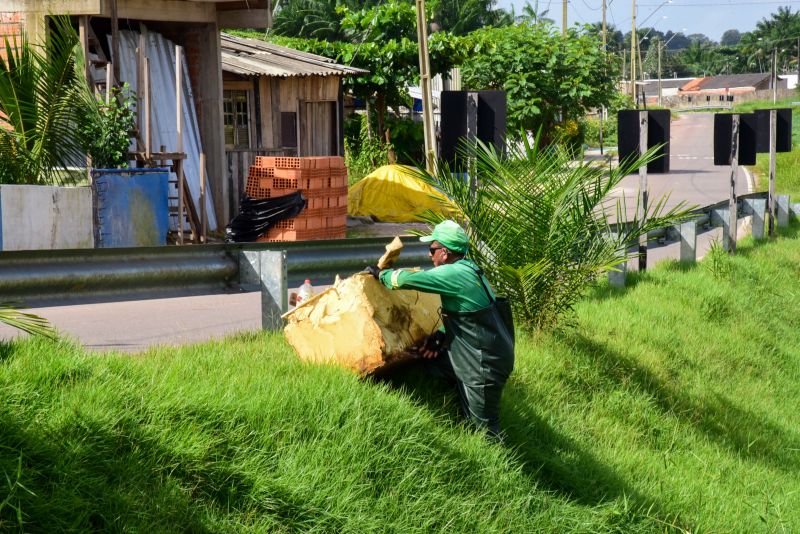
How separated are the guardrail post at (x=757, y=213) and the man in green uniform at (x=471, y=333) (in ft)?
41.9

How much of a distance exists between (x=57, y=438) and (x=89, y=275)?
1914 mm

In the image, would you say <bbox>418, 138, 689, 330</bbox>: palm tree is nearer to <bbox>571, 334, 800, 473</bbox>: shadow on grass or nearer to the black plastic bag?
<bbox>571, 334, 800, 473</bbox>: shadow on grass

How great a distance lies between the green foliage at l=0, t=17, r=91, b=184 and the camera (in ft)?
30.0

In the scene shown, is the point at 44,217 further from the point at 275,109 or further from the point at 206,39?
the point at 275,109

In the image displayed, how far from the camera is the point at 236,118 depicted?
23.5 meters

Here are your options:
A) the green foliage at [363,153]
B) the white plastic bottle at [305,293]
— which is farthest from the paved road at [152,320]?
the green foliage at [363,153]

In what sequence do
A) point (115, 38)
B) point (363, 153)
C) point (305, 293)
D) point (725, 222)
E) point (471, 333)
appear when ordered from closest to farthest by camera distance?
point (471, 333), point (305, 293), point (115, 38), point (725, 222), point (363, 153)

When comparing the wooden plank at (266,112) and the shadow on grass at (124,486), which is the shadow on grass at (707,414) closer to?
the shadow on grass at (124,486)

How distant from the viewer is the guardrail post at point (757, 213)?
17438 mm

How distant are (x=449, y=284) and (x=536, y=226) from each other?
242cm

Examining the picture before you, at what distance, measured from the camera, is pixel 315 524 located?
171 inches

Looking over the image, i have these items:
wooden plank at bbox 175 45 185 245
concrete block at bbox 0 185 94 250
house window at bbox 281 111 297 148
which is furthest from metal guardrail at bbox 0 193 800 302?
house window at bbox 281 111 297 148

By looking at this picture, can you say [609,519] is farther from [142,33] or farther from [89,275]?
[142,33]

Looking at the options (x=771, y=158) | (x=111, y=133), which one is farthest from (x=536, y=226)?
(x=771, y=158)
